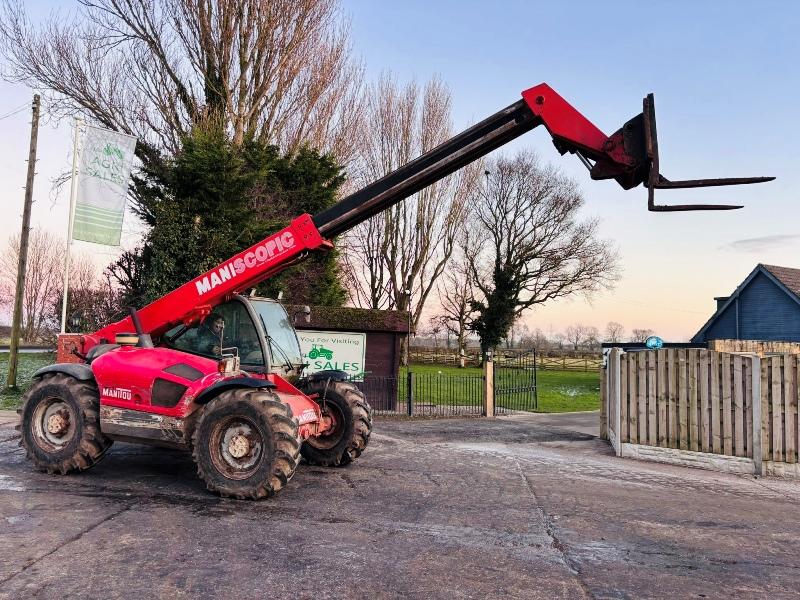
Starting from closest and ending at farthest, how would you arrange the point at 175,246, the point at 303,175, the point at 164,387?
the point at 164,387, the point at 175,246, the point at 303,175

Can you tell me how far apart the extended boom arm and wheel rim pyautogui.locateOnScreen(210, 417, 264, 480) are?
5.56ft

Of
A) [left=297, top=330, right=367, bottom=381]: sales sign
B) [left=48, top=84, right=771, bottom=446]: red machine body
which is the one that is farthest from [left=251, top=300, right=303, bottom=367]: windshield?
[left=297, top=330, right=367, bottom=381]: sales sign

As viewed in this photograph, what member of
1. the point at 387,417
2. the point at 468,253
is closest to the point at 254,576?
the point at 387,417

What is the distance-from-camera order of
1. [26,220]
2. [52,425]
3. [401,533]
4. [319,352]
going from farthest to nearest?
1. [26,220]
2. [319,352]
3. [52,425]
4. [401,533]

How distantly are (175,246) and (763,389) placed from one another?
13.3 metres

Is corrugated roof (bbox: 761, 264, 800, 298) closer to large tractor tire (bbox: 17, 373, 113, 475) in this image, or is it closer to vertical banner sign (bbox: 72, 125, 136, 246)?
vertical banner sign (bbox: 72, 125, 136, 246)

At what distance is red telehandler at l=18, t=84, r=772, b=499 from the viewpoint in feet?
20.5

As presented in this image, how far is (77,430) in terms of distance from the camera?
22.6 ft

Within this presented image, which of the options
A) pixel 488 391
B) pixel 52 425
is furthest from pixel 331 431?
pixel 488 391

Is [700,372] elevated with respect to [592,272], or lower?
lower

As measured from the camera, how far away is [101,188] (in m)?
13.1

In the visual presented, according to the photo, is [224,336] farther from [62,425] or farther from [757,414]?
[757,414]

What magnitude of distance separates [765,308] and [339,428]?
24.9 metres

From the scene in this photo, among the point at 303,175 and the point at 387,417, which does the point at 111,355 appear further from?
the point at 303,175
